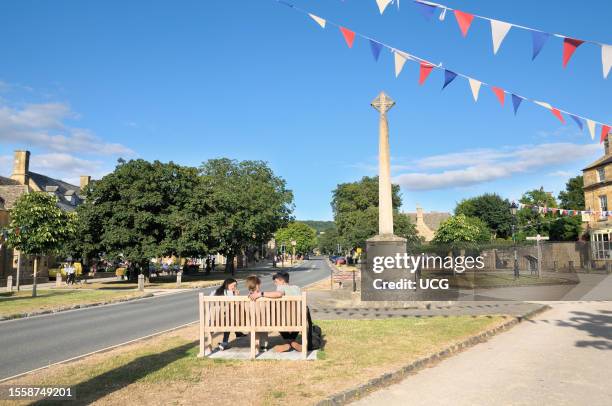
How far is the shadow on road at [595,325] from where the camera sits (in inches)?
347

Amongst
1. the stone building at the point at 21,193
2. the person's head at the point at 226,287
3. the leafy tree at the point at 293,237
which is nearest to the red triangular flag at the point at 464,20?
the person's head at the point at 226,287

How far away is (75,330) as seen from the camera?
1179 cm

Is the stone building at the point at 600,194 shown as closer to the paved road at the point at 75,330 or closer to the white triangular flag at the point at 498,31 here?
the white triangular flag at the point at 498,31

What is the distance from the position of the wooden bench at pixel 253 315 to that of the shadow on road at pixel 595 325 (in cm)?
541

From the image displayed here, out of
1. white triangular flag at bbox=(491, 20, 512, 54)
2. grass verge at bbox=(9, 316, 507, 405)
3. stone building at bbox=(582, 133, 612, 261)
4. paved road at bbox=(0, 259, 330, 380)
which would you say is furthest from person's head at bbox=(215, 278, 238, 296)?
stone building at bbox=(582, 133, 612, 261)

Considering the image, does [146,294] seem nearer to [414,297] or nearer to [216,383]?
[414,297]

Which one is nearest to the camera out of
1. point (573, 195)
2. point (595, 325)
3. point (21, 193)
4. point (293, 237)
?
point (595, 325)

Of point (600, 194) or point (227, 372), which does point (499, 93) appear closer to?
point (227, 372)

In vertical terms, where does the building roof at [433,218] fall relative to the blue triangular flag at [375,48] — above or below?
above

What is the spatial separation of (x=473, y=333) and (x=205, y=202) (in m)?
26.9

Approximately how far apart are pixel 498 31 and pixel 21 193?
45.9 metres

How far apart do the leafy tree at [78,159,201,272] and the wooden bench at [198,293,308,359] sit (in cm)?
2336

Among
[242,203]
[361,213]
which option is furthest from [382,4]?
[361,213]

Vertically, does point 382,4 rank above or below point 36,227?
above
